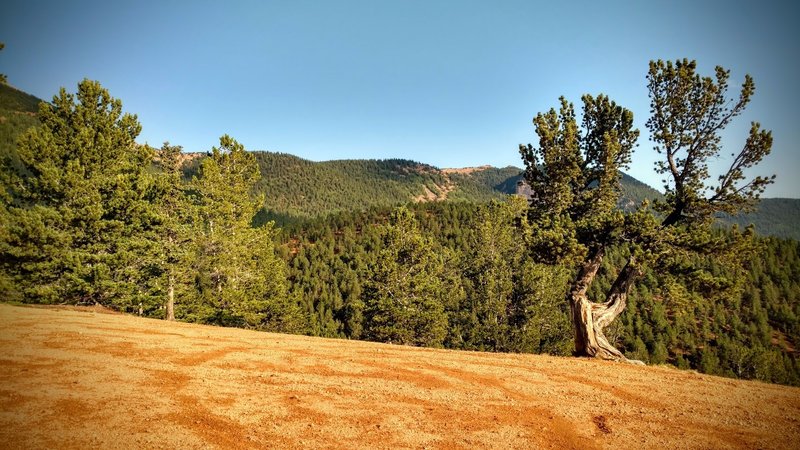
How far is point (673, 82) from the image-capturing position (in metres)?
18.9

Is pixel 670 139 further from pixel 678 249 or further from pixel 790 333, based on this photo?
pixel 790 333

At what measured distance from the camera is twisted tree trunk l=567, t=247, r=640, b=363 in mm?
20109

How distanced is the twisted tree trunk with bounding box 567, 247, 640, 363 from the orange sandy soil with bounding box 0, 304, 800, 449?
399cm

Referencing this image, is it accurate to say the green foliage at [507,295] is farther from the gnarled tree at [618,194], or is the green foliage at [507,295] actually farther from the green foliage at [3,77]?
the green foliage at [3,77]

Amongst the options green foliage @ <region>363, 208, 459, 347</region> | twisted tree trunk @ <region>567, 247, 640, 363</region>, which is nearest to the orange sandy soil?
twisted tree trunk @ <region>567, 247, 640, 363</region>

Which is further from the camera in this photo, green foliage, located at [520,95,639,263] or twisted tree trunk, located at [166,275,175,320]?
twisted tree trunk, located at [166,275,175,320]

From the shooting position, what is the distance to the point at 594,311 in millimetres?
20531

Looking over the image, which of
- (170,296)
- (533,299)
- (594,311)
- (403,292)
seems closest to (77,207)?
(170,296)

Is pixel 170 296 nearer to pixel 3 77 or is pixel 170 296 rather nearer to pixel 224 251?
pixel 224 251

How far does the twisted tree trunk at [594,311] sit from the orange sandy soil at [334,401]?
13.1 ft

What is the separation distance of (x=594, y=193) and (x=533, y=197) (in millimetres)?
3048

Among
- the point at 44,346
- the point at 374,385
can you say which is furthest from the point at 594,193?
the point at 44,346

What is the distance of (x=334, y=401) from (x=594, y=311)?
15413 mm

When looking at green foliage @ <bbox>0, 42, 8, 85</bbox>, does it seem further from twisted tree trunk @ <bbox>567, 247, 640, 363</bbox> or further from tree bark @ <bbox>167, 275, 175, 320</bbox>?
twisted tree trunk @ <bbox>567, 247, 640, 363</bbox>
